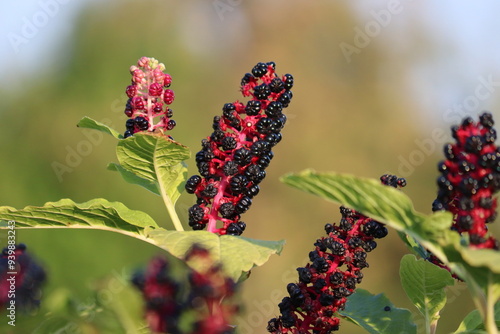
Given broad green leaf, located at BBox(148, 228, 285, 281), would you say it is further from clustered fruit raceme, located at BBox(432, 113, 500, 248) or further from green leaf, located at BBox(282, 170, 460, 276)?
clustered fruit raceme, located at BBox(432, 113, 500, 248)

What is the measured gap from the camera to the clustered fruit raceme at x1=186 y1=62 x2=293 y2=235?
184 cm

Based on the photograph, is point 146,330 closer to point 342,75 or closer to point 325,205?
point 325,205

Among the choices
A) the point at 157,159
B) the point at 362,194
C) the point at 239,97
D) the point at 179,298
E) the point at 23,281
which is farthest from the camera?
the point at 239,97

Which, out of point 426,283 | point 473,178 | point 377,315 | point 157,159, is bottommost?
point 377,315

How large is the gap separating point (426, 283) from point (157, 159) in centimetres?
83

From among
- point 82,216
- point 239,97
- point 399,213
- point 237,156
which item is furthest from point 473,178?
point 239,97

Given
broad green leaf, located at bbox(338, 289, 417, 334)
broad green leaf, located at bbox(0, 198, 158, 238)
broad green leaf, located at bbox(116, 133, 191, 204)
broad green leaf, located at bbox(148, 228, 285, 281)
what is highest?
broad green leaf, located at bbox(116, 133, 191, 204)

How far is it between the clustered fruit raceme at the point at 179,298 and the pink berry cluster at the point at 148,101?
3.88 ft

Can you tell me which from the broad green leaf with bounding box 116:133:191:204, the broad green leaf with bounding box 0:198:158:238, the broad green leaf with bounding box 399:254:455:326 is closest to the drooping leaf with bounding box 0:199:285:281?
the broad green leaf with bounding box 0:198:158:238

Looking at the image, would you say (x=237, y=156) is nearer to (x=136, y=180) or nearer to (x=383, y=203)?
(x=136, y=180)

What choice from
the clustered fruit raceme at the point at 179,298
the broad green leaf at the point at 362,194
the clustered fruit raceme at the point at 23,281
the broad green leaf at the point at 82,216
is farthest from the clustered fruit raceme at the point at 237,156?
the clustered fruit raceme at the point at 179,298

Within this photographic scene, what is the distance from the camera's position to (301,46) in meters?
19.2

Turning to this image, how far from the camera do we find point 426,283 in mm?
1864

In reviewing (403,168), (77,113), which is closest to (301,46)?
(403,168)
